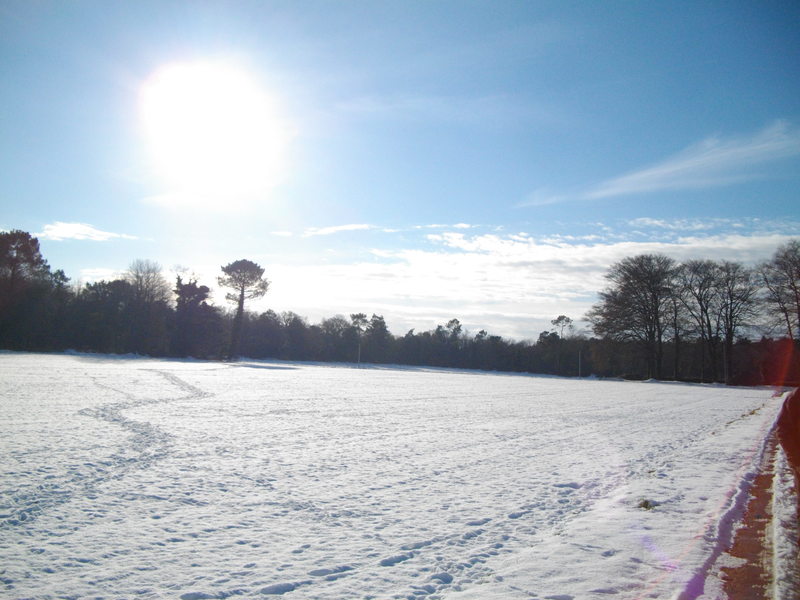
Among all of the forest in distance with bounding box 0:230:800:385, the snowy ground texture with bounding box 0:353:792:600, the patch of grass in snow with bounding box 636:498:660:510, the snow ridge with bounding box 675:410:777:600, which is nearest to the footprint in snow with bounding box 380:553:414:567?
the snowy ground texture with bounding box 0:353:792:600

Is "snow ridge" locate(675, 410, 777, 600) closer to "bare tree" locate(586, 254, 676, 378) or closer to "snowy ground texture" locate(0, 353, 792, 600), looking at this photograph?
"snowy ground texture" locate(0, 353, 792, 600)

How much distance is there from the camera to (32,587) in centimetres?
396

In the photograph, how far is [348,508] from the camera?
623 cm

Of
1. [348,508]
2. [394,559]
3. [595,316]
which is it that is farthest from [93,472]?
[595,316]

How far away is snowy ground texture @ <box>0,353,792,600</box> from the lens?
434 centimetres

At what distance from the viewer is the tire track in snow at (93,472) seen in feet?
18.3

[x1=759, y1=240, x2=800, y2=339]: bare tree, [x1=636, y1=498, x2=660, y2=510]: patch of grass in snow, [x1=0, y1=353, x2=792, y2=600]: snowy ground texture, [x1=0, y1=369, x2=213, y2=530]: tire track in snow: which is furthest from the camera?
[x1=759, y1=240, x2=800, y2=339]: bare tree

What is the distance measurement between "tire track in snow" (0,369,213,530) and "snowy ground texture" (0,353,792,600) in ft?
0.12

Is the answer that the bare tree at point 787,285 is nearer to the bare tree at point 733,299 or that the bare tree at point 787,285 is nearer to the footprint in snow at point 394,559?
the bare tree at point 733,299

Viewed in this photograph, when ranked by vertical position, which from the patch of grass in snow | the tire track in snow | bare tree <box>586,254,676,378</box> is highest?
bare tree <box>586,254,676,378</box>

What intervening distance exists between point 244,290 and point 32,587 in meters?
62.2

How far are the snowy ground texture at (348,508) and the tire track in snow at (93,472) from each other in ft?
0.12

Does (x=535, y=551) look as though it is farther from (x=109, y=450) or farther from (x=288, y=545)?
(x=109, y=450)

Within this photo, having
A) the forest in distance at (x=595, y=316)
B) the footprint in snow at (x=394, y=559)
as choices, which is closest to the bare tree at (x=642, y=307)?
the forest in distance at (x=595, y=316)
